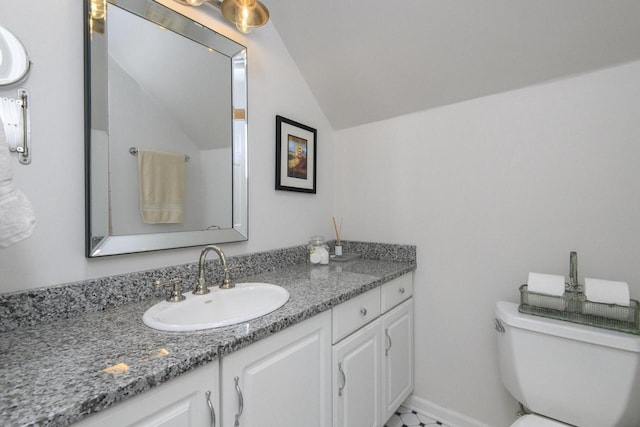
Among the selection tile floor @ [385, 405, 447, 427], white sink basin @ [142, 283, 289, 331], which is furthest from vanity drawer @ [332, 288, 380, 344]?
tile floor @ [385, 405, 447, 427]

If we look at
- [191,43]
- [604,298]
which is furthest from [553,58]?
[191,43]

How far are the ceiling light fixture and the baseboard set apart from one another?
216cm

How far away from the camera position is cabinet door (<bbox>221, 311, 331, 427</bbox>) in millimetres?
760

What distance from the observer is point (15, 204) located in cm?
56

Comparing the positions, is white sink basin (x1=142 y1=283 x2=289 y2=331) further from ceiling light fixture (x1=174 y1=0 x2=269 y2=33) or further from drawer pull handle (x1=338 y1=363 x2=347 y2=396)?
ceiling light fixture (x1=174 y1=0 x2=269 y2=33)

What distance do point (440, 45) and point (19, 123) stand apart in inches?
63.7

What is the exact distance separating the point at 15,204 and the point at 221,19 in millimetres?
1178

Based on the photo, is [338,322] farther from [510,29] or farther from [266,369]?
[510,29]

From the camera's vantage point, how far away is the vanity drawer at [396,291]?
1.43m

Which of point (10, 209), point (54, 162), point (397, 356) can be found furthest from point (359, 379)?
point (54, 162)

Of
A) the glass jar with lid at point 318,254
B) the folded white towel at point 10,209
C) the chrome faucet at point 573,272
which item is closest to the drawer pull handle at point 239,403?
the folded white towel at point 10,209

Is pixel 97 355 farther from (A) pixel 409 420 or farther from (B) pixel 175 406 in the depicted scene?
(A) pixel 409 420

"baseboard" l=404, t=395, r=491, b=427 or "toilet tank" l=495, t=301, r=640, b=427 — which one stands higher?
"toilet tank" l=495, t=301, r=640, b=427

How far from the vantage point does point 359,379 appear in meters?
1.23
